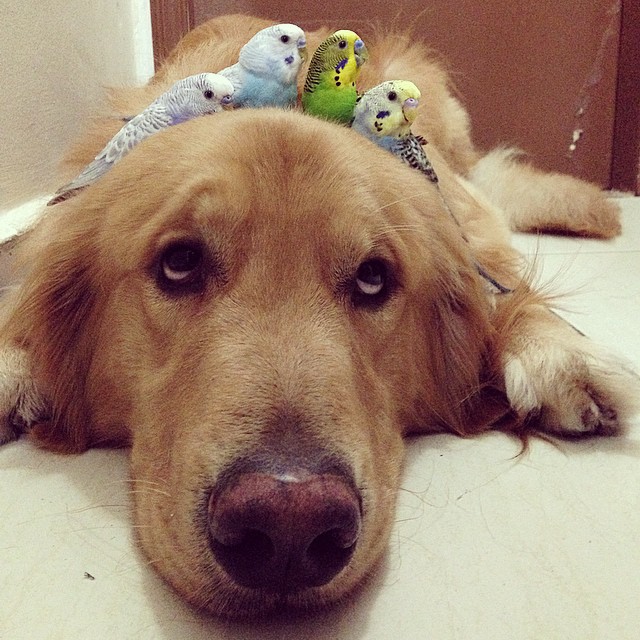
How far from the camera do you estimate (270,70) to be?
1709mm

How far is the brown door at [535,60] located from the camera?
11.9ft

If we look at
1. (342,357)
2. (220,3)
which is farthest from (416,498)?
(220,3)

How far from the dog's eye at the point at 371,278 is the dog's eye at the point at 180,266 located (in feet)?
0.99

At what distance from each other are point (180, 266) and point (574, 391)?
85cm

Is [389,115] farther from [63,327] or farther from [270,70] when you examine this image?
[63,327]

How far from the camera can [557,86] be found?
12.4 ft

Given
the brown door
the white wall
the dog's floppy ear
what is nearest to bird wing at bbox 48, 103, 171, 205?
the dog's floppy ear

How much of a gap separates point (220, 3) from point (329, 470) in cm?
327

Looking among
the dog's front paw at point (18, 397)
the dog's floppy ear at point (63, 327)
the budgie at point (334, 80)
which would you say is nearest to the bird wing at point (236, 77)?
the budgie at point (334, 80)

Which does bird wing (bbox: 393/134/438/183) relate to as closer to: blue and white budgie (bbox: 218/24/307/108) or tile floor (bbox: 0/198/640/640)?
blue and white budgie (bbox: 218/24/307/108)

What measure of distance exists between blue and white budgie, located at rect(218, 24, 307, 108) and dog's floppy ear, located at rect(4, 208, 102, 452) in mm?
553

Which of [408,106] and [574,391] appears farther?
[408,106]

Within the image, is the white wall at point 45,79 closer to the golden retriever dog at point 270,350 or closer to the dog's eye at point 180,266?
the golden retriever dog at point 270,350

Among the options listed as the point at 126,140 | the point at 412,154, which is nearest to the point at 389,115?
the point at 412,154
